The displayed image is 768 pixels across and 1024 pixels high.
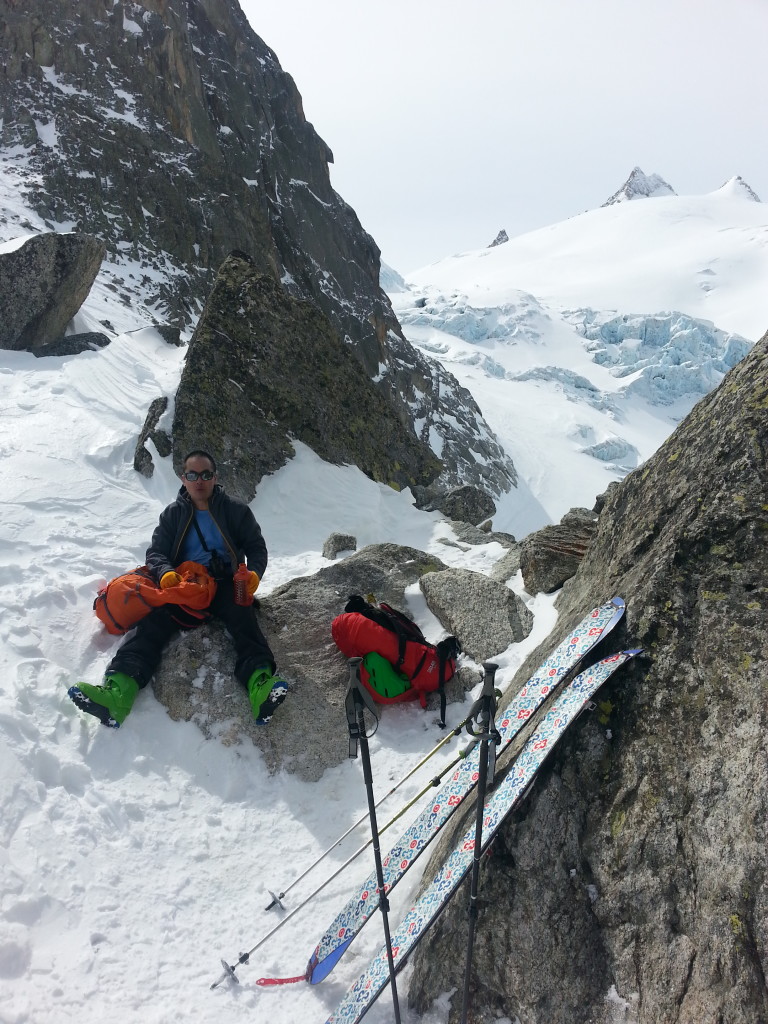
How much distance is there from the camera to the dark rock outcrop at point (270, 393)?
11062 millimetres

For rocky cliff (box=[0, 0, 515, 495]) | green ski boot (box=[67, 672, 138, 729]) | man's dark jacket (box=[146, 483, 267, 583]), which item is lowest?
green ski boot (box=[67, 672, 138, 729])

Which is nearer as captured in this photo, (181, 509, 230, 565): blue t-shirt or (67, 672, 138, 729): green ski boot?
(67, 672, 138, 729): green ski boot

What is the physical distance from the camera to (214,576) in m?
5.50

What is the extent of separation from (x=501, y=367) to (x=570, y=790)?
82288 millimetres

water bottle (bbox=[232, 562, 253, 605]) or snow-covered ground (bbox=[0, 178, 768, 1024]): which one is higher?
water bottle (bbox=[232, 562, 253, 605])

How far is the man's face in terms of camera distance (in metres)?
5.31

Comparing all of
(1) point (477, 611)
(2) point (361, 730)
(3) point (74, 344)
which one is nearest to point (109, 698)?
(2) point (361, 730)

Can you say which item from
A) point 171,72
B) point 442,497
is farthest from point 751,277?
point 442,497

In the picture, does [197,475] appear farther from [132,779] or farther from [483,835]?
[483,835]

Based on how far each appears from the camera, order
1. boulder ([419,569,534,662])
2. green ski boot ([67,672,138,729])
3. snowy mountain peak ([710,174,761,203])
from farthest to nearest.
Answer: snowy mountain peak ([710,174,761,203])
boulder ([419,569,534,662])
green ski boot ([67,672,138,729])

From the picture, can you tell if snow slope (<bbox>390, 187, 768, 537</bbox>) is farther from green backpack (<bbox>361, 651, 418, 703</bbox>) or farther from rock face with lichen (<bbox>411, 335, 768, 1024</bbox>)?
rock face with lichen (<bbox>411, 335, 768, 1024</bbox>)

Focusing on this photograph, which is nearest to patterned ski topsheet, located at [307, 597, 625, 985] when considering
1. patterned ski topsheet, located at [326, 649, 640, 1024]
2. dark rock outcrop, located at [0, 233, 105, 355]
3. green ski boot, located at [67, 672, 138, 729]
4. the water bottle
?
patterned ski topsheet, located at [326, 649, 640, 1024]

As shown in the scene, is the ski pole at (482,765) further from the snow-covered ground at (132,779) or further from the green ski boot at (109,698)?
the green ski boot at (109,698)

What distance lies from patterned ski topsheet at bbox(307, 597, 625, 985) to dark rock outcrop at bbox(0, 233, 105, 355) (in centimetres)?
1226
